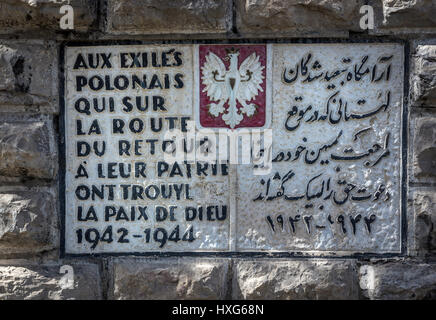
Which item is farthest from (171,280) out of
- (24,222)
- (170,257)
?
(24,222)

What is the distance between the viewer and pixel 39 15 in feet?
8.04

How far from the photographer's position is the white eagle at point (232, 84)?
2598 millimetres

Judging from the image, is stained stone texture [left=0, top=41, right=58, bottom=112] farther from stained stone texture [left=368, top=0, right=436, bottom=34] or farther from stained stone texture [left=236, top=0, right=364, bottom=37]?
stained stone texture [left=368, top=0, right=436, bottom=34]

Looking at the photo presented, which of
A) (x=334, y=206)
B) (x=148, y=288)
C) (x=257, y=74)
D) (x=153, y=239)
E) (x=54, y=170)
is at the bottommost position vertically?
(x=148, y=288)

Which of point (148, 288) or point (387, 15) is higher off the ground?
point (387, 15)

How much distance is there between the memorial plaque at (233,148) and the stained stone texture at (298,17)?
3.4 inches

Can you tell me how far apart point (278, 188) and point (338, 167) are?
0.30 meters

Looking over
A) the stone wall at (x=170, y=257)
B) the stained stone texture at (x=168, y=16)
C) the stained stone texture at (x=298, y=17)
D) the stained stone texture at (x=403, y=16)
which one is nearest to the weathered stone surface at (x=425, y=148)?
the stone wall at (x=170, y=257)

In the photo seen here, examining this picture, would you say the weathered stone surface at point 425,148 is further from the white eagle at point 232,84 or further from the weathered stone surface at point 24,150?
the weathered stone surface at point 24,150

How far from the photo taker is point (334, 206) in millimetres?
2584

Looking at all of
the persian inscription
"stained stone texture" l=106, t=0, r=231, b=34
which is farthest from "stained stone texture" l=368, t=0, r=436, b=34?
"stained stone texture" l=106, t=0, r=231, b=34

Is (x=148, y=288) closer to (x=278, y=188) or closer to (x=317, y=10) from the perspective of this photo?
(x=278, y=188)

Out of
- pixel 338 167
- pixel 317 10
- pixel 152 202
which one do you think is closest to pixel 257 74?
pixel 317 10

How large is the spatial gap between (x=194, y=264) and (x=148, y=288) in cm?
24
